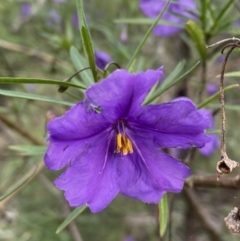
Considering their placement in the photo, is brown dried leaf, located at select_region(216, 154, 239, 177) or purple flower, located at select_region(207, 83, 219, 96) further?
purple flower, located at select_region(207, 83, 219, 96)

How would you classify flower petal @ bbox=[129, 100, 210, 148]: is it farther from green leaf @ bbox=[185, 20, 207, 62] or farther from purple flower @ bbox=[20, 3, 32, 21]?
purple flower @ bbox=[20, 3, 32, 21]

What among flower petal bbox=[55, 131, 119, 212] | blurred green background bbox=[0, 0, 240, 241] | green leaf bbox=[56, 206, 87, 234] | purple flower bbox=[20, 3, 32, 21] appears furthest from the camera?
purple flower bbox=[20, 3, 32, 21]

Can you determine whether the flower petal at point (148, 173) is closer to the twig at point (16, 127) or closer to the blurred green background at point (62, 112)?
the twig at point (16, 127)

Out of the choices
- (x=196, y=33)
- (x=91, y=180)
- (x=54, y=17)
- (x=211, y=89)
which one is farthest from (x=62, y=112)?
(x=91, y=180)

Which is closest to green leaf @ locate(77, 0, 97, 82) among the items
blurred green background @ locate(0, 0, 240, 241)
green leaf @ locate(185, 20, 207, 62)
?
green leaf @ locate(185, 20, 207, 62)

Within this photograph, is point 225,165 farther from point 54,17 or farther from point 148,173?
point 54,17

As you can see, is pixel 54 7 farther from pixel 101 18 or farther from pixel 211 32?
pixel 211 32
